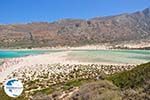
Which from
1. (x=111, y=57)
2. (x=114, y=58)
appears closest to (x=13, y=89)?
(x=114, y=58)

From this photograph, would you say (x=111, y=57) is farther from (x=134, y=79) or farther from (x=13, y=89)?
(x=13, y=89)

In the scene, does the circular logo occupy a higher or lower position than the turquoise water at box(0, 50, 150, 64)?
higher

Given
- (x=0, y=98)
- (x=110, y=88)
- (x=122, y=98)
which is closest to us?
(x=122, y=98)

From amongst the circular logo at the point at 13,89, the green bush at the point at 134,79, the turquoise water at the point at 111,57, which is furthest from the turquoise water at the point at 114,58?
the circular logo at the point at 13,89

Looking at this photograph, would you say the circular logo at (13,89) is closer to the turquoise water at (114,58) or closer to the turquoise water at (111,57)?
the turquoise water at (111,57)

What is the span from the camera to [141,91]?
11.8m

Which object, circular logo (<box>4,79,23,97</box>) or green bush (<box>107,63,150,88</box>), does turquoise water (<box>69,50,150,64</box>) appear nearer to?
green bush (<box>107,63,150,88</box>)

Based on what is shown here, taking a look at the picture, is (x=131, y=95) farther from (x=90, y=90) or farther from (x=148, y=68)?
(x=148, y=68)

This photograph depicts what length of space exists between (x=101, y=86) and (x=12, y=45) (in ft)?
628

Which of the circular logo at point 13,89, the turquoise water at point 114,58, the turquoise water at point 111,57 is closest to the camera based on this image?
the circular logo at point 13,89

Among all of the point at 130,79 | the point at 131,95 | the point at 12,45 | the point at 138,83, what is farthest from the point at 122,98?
the point at 12,45

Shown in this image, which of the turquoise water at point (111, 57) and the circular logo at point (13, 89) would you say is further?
the turquoise water at point (111, 57)

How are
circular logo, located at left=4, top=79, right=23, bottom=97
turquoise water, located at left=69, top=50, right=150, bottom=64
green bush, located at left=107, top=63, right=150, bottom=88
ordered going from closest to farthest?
circular logo, located at left=4, top=79, right=23, bottom=97
green bush, located at left=107, top=63, right=150, bottom=88
turquoise water, located at left=69, top=50, right=150, bottom=64

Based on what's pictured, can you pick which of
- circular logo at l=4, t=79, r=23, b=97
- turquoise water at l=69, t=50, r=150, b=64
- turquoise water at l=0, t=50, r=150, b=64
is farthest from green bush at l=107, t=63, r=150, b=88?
turquoise water at l=69, t=50, r=150, b=64
